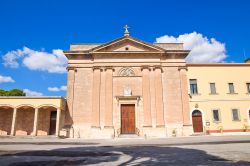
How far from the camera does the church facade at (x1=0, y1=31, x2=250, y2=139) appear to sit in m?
26.4

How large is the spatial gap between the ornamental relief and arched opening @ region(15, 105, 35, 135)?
11.4 metres

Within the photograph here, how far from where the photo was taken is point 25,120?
90.3ft

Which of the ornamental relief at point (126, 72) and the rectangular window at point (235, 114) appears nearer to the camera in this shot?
the rectangular window at point (235, 114)

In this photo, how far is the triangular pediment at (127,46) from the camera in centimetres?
2861

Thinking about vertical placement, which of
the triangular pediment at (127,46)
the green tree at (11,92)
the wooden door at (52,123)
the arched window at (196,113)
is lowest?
the wooden door at (52,123)

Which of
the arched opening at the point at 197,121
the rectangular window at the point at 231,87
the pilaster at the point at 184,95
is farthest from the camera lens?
the rectangular window at the point at 231,87

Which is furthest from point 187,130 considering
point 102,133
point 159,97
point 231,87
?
point 102,133

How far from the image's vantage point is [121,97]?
1070 inches

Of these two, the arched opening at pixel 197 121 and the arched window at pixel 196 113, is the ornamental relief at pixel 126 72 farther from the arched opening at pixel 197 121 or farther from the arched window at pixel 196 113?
the arched opening at pixel 197 121

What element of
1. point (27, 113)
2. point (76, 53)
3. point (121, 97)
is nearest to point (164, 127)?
point (121, 97)

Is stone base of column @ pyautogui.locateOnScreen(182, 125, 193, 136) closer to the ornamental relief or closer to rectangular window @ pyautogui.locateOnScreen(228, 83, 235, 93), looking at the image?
rectangular window @ pyautogui.locateOnScreen(228, 83, 235, 93)

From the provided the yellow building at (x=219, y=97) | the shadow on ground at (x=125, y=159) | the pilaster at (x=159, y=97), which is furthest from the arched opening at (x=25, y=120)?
the yellow building at (x=219, y=97)

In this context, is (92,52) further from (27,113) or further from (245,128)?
(245,128)

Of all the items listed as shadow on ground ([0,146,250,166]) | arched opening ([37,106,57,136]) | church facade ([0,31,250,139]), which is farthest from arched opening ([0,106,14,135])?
shadow on ground ([0,146,250,166])
